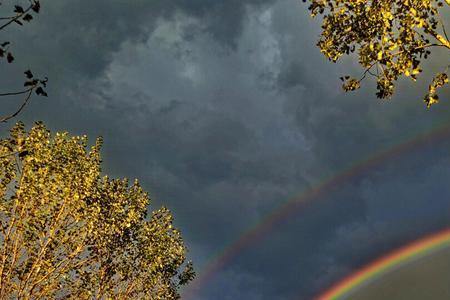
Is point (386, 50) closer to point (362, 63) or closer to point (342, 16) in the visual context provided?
point (362, 63)

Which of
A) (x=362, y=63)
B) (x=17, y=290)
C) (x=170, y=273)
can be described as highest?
(x=170, y=273)

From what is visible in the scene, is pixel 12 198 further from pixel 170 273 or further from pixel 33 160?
pixel 170 273

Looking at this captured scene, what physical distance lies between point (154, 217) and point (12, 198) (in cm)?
1265

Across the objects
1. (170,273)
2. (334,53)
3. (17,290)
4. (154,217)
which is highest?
(154,217)

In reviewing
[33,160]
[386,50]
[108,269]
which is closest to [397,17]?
[386,50]

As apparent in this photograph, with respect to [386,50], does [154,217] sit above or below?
above

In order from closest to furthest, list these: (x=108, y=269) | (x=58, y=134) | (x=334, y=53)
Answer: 1. (x=334, y=53)
2. (x=58, y=134)
3. (x=108, y=269)

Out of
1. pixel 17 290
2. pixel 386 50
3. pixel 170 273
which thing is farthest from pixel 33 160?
pixel 386 50

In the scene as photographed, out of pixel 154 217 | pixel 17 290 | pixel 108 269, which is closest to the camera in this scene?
pixel 17 290

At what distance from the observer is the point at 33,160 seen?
27938 millimetres

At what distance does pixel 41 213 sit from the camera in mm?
27906

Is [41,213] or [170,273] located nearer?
[41,213]

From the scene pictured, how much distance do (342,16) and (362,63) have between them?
1776mm

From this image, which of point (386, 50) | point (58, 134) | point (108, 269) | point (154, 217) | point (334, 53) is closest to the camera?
point (386, 50)
